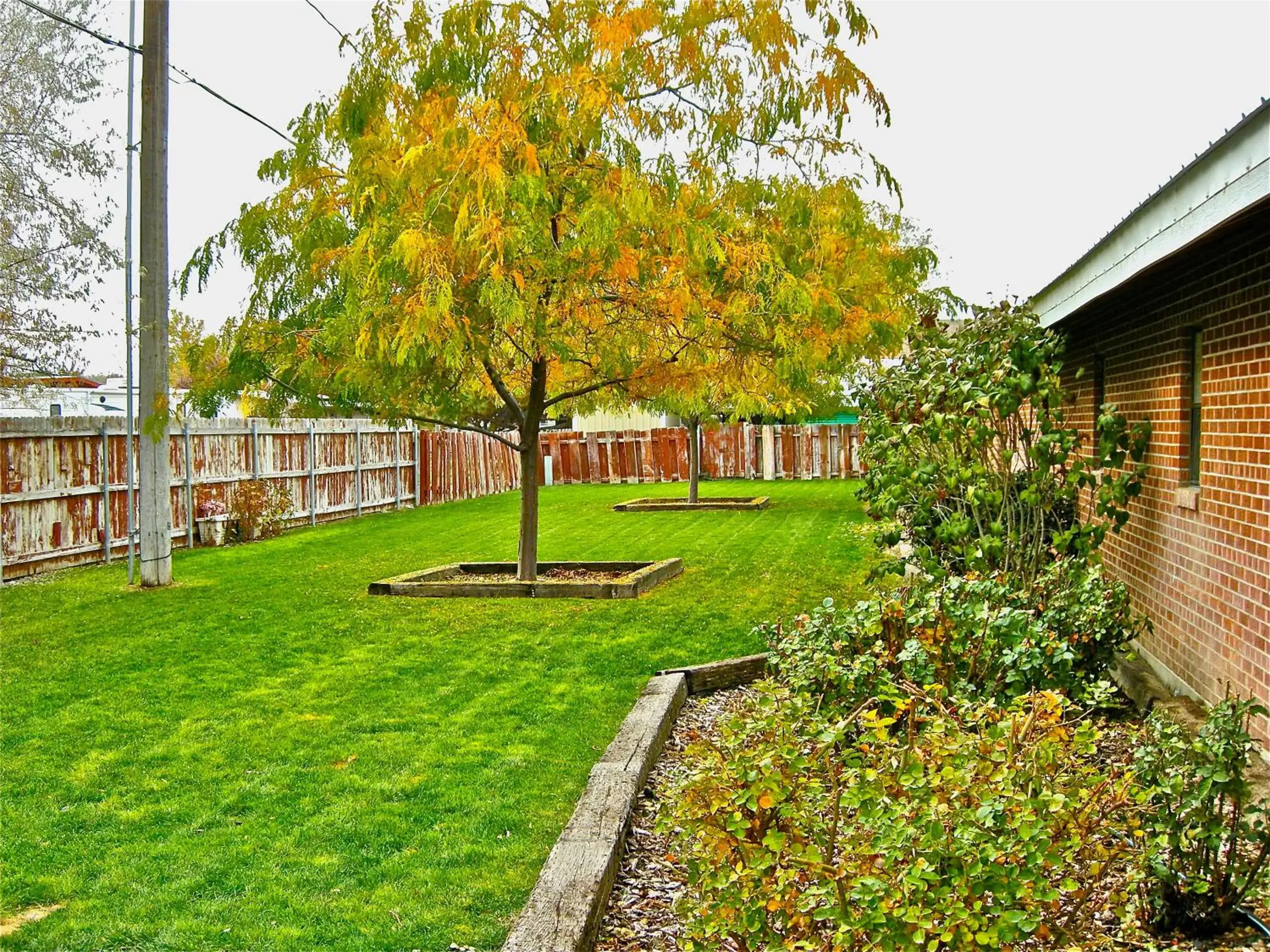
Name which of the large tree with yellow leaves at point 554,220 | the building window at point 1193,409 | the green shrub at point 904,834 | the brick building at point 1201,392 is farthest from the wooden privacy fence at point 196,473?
the building window at point 1193,409

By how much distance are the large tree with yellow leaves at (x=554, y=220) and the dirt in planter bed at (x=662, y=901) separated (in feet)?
14.0

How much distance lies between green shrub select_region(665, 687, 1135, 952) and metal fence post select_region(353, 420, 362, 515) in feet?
57.3

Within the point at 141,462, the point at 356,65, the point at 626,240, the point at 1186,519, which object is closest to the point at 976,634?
the point at 1186,519

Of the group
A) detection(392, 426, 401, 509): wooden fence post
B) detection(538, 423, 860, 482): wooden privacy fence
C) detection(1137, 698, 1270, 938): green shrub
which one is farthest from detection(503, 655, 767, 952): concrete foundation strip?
detection(538, 423, 860, 482): wooden privacy fence

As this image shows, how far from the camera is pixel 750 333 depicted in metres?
10.2

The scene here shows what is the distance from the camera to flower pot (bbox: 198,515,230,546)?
15.5 m

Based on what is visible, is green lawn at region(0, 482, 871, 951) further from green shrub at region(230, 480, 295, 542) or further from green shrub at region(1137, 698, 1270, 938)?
green shrub at region(230, 480, 295, 542)

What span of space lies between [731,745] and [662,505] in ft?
57.6

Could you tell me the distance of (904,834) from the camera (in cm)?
268

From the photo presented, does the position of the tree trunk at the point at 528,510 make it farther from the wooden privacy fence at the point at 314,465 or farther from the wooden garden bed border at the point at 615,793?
the wooden garden bed border at the point at 615,793

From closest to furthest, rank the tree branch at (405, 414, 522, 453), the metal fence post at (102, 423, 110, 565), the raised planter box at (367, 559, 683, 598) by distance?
1. the raised planter box at (367, 559, 683, 598)
2. the tree branch at (405, 414, 522, 453)
3. the metal fence post at (102, 423, 110, 565)

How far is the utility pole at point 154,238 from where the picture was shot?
10.7m

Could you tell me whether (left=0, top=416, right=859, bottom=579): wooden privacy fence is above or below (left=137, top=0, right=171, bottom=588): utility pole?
below

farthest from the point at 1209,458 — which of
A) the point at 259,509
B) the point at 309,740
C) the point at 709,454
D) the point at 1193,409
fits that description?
the point at 709,454
